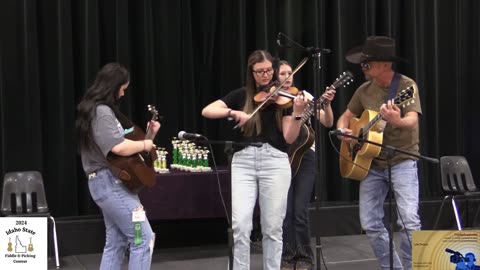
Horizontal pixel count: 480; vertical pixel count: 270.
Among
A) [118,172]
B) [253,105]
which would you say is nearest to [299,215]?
[253,105]

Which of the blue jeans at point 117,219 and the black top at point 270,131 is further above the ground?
the black top at point 270,131

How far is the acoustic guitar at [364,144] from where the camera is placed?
479 cm

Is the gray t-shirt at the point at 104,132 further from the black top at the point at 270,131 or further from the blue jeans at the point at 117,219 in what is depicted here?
the black top at the point at 270,131

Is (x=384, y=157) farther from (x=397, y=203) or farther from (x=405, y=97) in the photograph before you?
(x=405, y=97)

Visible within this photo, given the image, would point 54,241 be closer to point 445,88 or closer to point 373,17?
point 373,17

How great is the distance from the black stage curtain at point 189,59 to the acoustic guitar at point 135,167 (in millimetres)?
2524

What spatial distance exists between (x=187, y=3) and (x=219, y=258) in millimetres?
2738

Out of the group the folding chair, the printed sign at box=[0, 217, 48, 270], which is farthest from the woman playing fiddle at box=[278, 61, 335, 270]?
the printed sign at box=[0, 217, 48, 270]

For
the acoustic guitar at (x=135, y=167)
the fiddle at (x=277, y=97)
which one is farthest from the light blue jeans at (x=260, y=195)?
the acoustic guitar at (x=135, y=167)

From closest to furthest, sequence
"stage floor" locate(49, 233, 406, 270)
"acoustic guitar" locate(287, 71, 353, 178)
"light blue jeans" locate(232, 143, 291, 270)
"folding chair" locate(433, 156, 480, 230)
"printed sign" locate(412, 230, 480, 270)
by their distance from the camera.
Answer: "printed sign" locate(412, 230, 480, 270), "light blue jeans" locate(232, 143, 291, 270), "acoustic guitar" locate(287, 71, 353, 178), "stage floor" locate(49, 233, 406, 270), "folding chair" locate(433, 156, 480, 230)

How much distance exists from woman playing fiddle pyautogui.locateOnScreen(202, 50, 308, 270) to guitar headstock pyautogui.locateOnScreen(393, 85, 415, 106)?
2.30 ft

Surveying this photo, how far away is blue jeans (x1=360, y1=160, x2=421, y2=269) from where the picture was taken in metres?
4.91

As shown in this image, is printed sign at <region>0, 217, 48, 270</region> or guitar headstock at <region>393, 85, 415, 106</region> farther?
guitar headstock at <region>393, 85, 415, 106</region>

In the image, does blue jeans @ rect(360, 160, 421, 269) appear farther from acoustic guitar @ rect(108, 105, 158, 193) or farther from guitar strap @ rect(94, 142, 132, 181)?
guitar strap @ rect(94, 142, 132, 181)
